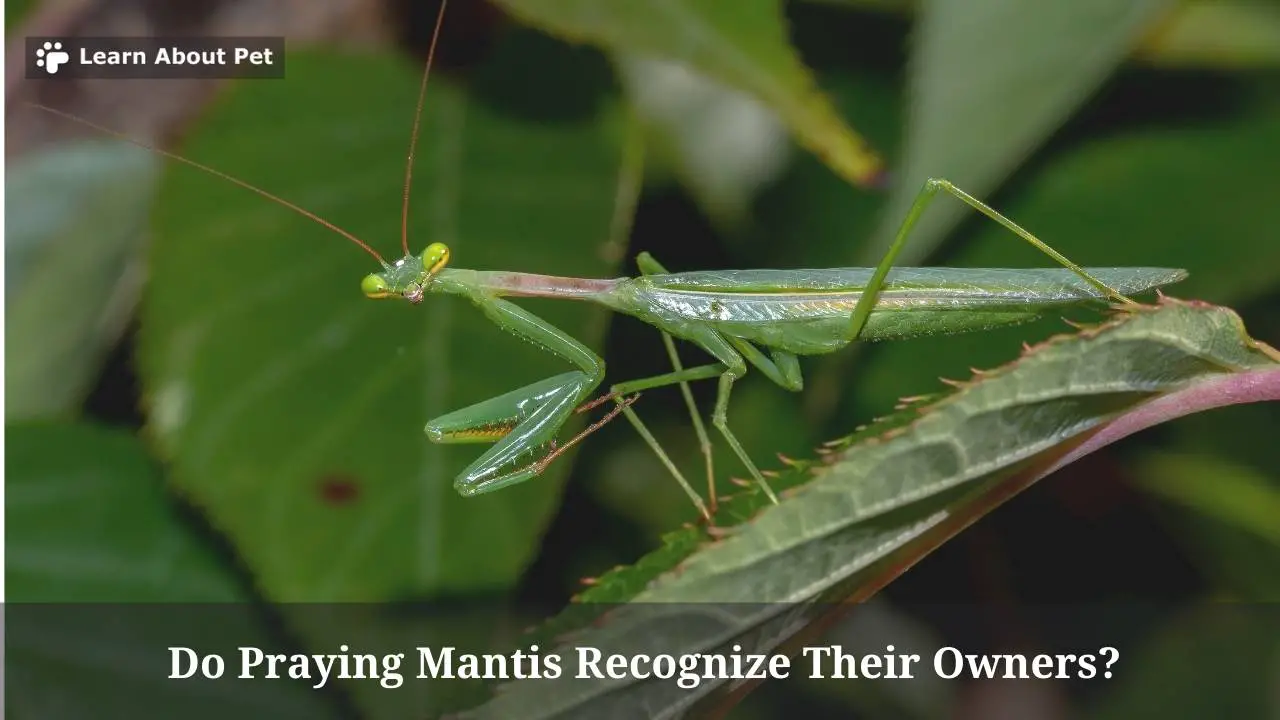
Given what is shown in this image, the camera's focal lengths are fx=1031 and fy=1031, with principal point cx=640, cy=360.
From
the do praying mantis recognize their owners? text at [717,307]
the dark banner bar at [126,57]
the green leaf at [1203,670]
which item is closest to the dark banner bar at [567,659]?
the green leaf at [1203,670]

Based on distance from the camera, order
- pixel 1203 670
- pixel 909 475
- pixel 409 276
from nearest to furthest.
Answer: pixel 909 475, pixel 409 276, pixel 1203 670

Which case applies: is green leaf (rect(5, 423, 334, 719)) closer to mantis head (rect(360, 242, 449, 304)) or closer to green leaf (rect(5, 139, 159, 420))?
green leaf (rect(5, 139, 159, 420))

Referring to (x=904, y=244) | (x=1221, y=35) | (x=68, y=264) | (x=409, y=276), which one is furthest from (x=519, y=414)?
(x=1221, y=35)

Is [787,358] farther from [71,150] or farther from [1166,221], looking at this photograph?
[71,150]

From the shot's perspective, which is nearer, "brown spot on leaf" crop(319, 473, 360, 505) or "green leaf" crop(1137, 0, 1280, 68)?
"brown spot on leaf" crop(319, 473, 360, 505)

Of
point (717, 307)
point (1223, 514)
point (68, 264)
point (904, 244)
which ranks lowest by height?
point (1223, 514)

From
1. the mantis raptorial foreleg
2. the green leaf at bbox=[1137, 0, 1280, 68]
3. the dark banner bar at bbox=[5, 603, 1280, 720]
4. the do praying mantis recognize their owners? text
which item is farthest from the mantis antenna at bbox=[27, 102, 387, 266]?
the green leaf at bbox=[1137, 0, 1280, 68]

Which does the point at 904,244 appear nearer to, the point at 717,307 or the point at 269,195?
the point at 717,307
